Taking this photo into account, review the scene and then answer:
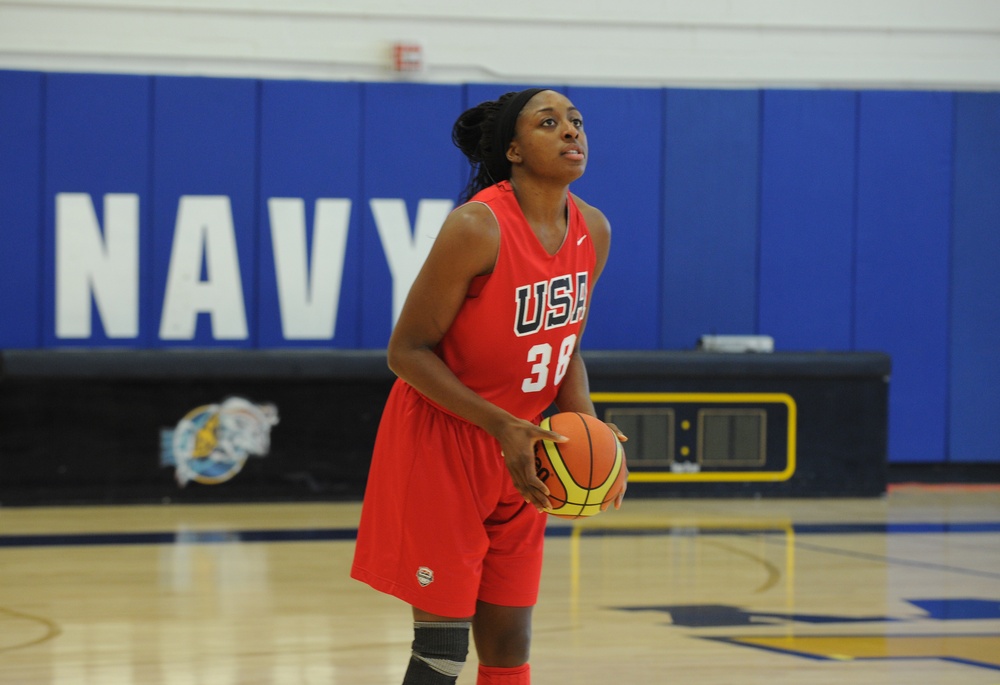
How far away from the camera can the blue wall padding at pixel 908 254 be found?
7609 millimetres

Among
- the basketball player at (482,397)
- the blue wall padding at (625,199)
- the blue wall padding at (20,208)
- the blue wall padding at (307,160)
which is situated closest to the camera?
the basketball player at (482,397)

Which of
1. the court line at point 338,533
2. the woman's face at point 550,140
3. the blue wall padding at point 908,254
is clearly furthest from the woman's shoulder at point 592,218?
the blue wall padding at point 908,254

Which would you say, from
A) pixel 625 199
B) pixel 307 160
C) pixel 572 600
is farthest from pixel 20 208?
pixel 572 600

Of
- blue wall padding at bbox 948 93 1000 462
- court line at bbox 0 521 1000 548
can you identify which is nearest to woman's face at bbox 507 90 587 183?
court line at bbox 0 521 1000 548

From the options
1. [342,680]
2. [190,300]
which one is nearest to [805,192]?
[190,300]

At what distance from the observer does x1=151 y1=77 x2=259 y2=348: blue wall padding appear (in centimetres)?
702

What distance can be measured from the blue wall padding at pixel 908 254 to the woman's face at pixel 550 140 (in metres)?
5.94

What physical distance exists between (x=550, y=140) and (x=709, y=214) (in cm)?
562

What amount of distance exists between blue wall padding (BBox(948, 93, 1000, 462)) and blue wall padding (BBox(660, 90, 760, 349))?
1402 millimetres

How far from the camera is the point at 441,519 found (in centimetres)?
206

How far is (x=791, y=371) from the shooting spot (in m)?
6.81

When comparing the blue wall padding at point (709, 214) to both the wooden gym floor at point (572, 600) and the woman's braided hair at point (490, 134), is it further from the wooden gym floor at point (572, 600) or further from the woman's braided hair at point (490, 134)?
the woman's braided hair at point (490, 134)

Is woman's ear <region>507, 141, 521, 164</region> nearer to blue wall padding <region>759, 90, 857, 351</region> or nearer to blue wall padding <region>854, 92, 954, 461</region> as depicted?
blue wall padding <region>759, 90, 857, 351</region>

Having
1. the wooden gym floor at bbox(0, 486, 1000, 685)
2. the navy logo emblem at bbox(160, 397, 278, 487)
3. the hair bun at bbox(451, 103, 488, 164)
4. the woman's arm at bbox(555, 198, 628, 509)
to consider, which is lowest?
the wooden gym floor at bbox(0, 486, 1000, 685)
